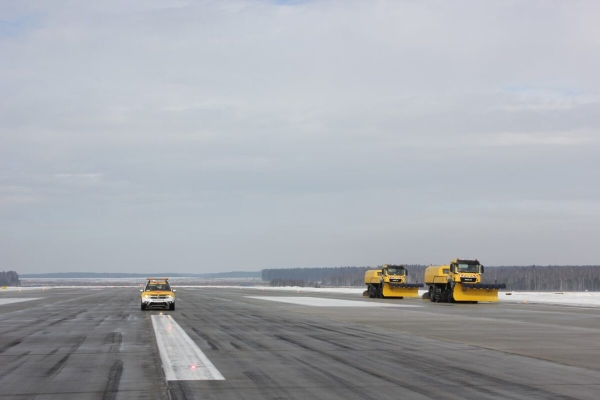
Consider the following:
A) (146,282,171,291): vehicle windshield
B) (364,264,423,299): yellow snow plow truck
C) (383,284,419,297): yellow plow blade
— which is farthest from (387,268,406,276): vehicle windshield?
(146,282,171,291): vehicle windshield

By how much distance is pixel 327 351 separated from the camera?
71.2ft

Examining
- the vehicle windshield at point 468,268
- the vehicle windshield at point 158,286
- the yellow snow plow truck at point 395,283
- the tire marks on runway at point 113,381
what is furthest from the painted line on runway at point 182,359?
the yellow snow plow truck at point 395,283

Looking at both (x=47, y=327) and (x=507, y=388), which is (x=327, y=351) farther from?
(x=47, y=327)

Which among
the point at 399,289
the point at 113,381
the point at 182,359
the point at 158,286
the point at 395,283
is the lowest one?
the point at 113,381

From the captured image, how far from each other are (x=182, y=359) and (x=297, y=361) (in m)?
2.82

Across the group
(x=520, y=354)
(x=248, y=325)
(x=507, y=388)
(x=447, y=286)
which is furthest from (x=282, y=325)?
(x=447, y=286)

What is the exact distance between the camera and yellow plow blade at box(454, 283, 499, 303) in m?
60.2

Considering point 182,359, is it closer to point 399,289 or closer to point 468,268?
point 468,268

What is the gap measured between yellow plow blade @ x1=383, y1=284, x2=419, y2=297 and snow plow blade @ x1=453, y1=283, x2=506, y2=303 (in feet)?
36.1

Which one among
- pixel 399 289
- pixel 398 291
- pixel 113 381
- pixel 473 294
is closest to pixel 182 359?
pixel 113 381

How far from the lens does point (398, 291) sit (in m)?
72.1

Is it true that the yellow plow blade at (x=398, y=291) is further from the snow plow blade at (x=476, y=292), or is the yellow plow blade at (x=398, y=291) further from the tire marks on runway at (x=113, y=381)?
the tire marks on runway at (x=113, y=381)

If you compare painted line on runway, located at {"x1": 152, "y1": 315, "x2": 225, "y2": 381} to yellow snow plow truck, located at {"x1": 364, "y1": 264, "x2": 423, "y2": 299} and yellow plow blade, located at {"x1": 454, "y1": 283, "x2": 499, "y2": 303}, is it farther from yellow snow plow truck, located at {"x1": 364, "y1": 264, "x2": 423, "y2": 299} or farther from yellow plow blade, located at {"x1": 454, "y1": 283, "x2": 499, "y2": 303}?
yellow snow plow truck, located at {"x1": 364, "y1": 264, "x2": 423, "y2": 299}

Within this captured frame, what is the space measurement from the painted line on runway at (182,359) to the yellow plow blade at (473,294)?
116 ft
